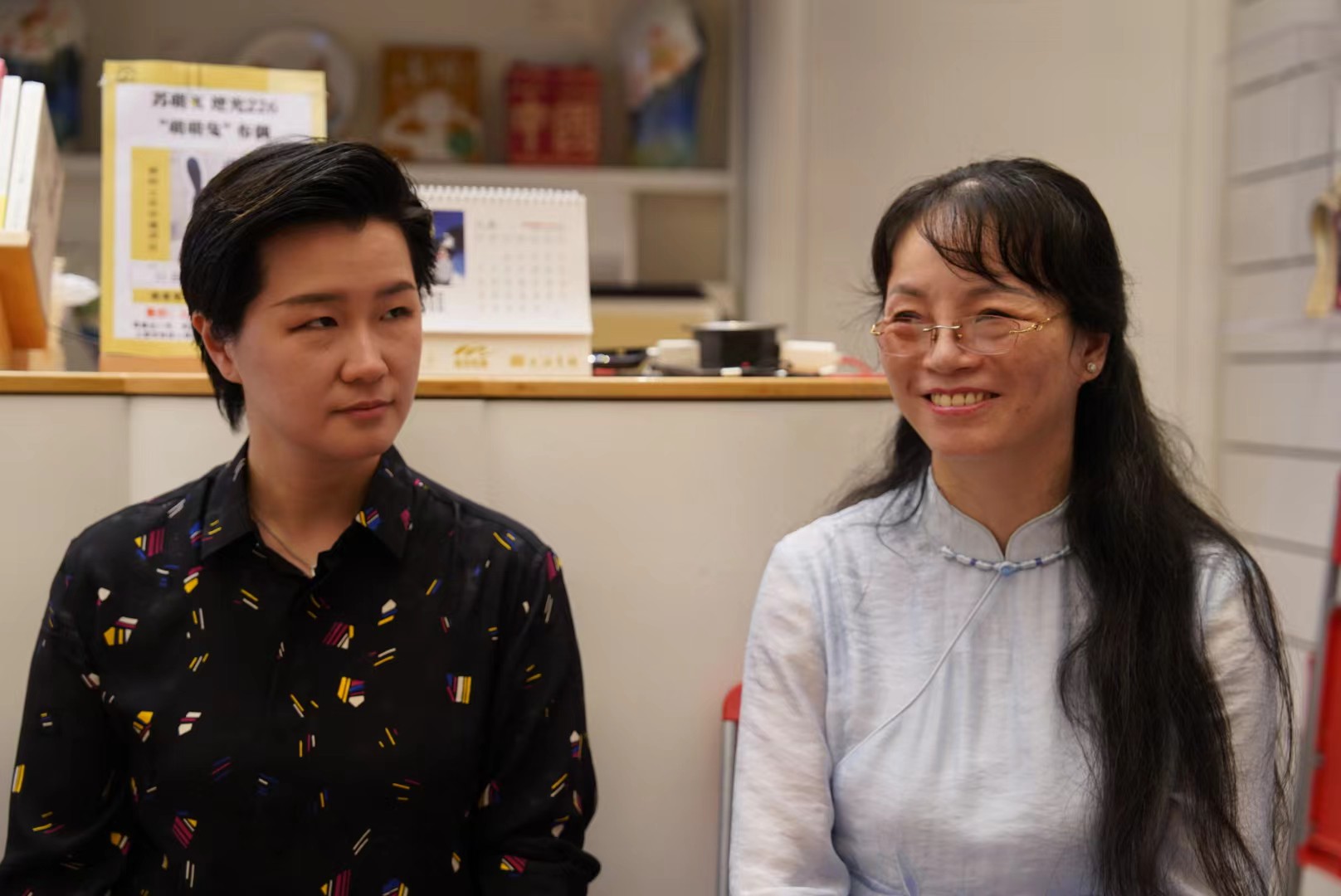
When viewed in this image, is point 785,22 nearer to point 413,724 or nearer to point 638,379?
point 638,379

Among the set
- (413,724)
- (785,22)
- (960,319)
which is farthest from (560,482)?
(785,22)

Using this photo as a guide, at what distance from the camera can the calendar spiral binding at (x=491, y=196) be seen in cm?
194

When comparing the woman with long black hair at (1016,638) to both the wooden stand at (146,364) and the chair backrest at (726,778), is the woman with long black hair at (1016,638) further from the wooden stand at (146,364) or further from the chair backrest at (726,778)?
the wooden stand at (146,364)

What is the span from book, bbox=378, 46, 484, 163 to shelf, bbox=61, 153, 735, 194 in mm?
49

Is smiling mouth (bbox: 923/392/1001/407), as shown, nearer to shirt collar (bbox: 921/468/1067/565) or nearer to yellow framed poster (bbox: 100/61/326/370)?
shirt collar (bbox: 921/468/1067/565)

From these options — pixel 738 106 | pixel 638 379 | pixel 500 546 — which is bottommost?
pixel 500 546

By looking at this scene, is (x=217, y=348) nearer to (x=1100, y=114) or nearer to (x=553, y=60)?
(x=1100, y=114)

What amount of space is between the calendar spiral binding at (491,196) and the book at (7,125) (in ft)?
1.75

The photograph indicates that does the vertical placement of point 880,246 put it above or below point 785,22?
below

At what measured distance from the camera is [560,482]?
181cm

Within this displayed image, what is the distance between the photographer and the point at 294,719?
1.41m

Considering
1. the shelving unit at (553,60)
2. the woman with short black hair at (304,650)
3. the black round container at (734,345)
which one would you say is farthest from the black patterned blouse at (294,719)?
the shelving unit at (553,60)

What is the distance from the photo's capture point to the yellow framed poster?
1872 mm

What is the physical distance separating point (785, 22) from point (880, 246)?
2.27m
